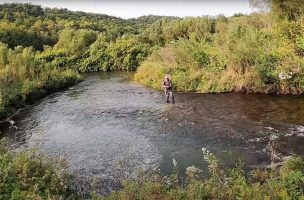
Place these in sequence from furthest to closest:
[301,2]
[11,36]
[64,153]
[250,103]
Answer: [11,36] → [301,2] → [250,103] → [64,153]

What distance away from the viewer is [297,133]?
1956cm

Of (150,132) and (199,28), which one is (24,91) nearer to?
(150,132)

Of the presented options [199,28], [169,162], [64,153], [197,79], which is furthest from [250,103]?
[199,28]

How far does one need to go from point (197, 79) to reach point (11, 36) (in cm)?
3837

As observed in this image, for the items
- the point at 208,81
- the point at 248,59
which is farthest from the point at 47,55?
the point at 248,59

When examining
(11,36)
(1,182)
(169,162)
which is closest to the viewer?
(1,182)

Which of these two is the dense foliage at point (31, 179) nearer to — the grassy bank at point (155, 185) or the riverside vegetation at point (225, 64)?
the grassy bank at point (155, 185)

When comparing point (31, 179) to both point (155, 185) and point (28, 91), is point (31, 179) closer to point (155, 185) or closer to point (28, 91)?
point (155, 185)

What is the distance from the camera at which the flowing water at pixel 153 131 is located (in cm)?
1697

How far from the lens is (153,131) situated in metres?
→ 21.9

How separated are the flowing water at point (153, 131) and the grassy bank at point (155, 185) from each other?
1350 mm

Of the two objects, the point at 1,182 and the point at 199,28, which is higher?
the point at 199,28

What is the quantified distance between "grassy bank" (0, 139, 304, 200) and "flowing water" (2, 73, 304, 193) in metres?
1.35

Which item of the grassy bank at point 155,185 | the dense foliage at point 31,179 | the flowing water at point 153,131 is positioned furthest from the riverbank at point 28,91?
the grassy bank at point 155,185
